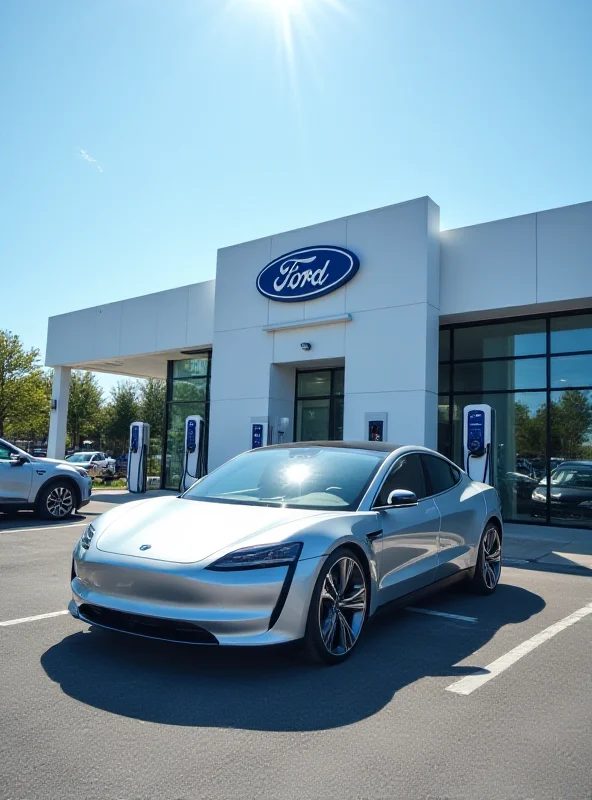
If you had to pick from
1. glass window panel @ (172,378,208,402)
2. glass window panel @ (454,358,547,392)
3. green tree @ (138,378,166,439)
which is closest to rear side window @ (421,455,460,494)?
glass window panel @ (454,358,547,392)

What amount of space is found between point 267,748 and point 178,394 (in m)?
19.2

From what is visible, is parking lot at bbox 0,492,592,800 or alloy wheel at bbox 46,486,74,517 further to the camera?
alloy wheel at bbox 46,486,74,517

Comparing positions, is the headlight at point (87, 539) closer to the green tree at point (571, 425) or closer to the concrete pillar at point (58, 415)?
the green tree at point (571, 425)

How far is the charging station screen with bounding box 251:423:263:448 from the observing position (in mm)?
16459

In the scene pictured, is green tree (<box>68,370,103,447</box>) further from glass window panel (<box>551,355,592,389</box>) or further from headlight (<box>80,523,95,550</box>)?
headlight (<box>80,523,95,550</box>)

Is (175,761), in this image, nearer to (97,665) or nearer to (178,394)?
(97,665)

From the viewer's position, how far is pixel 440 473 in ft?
19.7

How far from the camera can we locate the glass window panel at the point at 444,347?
15656mm

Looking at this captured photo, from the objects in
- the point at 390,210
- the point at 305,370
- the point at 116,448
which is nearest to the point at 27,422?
the point at 116,448

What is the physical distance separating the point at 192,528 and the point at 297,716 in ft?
4.51

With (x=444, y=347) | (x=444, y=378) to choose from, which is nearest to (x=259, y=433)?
(x=444, y=378)

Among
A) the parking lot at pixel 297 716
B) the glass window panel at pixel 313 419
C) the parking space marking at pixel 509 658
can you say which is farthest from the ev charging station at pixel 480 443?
the parking lot at pixel 297 716

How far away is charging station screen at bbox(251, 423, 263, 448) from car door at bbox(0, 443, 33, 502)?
6.37 metres

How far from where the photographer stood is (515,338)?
48.6 feet
